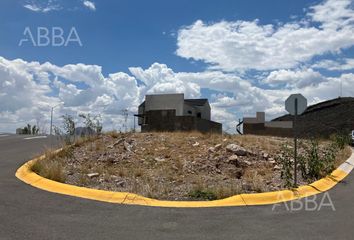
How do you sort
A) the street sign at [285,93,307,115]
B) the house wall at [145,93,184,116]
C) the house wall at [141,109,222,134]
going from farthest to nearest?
the house wall at [145,93,184,116] < the house wall at [141,109,222,134] < the street sign at [285,93,307,115]

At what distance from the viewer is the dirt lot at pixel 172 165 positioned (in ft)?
36.8

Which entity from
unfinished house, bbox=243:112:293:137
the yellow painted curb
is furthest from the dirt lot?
unfinished house, bbox=243:112:293:137

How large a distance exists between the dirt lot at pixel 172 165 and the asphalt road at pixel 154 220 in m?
1.51

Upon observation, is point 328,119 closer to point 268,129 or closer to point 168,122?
point 268,129

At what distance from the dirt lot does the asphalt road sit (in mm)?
1508

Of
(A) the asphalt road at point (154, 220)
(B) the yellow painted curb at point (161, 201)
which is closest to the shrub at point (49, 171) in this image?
(B) the yellow painted curb at point (161, 201)

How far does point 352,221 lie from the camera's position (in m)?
8.25

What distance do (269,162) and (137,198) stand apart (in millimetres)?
7297

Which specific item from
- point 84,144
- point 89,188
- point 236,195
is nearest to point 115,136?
point 84,144

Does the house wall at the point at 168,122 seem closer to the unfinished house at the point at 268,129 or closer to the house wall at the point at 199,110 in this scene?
the unfinished house at the point at 268,129

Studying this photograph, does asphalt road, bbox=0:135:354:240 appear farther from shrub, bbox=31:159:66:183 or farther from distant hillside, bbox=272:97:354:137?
distant hillside, bbox=272:97:354:137

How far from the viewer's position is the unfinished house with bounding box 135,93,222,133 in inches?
1475

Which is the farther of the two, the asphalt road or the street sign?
the street sign

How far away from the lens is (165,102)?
56.5m
